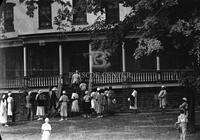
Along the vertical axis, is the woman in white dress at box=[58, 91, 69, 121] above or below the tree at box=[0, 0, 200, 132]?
below

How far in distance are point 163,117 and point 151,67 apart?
7435 millimetres

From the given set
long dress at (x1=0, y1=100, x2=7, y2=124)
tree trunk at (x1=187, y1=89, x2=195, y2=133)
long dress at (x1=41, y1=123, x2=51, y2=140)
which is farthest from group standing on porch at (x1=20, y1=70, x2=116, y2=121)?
long dress at (x1=41, y1=123, x2=51, y2=140)

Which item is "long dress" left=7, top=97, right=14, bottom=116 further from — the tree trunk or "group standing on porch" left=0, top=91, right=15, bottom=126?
the tree trunk

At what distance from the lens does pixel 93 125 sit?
65.3 feet

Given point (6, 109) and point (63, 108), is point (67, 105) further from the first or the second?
point (6, 109)

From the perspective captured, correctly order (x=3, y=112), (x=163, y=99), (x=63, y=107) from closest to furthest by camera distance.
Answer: (x=3, y=112) → (x=63, y=107) → (x=163, y=99)

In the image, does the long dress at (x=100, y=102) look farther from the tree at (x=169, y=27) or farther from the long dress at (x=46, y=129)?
the long dress at (x=46, y=129)

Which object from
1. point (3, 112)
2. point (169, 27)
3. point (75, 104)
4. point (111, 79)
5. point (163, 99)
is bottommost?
point (3, 112)

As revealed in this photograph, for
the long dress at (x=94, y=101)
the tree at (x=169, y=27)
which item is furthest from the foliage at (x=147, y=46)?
the long dress at (x=94, y=101)

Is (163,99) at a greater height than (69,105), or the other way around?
(163,99)

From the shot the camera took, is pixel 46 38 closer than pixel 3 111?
No

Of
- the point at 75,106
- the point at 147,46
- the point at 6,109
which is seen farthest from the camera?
the point at 75,106

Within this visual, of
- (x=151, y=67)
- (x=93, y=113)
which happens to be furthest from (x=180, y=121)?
(x=151, y=67)

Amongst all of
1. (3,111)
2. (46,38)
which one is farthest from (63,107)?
(46,38)
